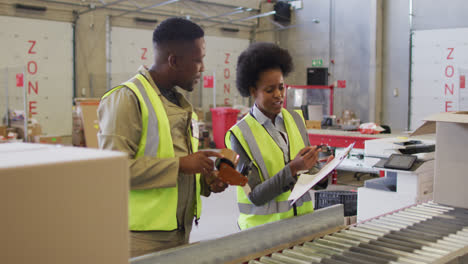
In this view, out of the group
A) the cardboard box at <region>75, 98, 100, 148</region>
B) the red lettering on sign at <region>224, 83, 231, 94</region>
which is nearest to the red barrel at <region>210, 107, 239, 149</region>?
the red lettering on sign at <region>224, 83, 231, 94</region>

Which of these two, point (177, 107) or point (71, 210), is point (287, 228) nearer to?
point (177, 107)

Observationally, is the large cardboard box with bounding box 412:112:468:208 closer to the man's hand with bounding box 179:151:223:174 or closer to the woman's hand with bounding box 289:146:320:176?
the woman's hand with bounding box 289:146:320:176

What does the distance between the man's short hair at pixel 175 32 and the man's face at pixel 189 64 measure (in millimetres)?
35

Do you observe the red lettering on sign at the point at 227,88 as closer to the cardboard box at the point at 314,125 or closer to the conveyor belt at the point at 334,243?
the cardboard box at the point at 314,125

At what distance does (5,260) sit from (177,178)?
110 cm

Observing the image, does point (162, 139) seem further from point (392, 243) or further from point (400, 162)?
point (400, 162)

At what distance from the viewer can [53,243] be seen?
78 cm

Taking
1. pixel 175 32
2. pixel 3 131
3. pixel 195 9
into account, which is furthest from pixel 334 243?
pixel 195 9

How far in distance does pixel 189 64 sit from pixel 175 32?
0.14 meters

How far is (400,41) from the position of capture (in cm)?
1119

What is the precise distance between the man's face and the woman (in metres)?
0.45

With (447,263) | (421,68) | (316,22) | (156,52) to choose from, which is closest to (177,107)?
(156,52)

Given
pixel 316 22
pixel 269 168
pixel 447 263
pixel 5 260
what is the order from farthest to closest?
1. pixel 316 22
2. pixel 269 168
3. pixel 447 263
4. pixel 5 260

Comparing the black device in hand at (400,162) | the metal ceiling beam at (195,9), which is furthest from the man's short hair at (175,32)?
the metal ceiling beam at (195,9)
